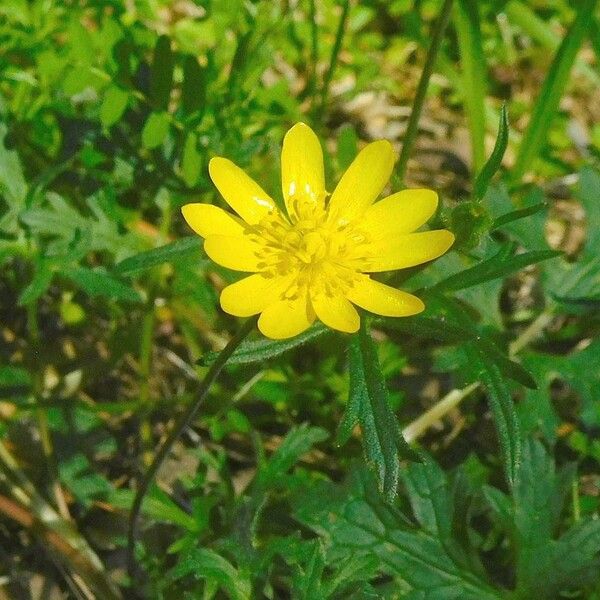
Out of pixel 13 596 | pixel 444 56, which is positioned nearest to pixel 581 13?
pixel 444 56

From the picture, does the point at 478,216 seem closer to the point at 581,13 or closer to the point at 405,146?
the point at 405,146

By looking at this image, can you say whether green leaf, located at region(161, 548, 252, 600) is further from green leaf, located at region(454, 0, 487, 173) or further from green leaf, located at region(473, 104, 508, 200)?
green leaf, located at region(454, 0, 487, 173)

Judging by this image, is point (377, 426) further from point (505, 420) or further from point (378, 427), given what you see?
point (505, 420)

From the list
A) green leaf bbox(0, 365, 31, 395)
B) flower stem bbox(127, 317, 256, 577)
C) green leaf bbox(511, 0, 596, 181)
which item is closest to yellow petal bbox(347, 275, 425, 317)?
flower stem bbox(127, 317, 256, 577)

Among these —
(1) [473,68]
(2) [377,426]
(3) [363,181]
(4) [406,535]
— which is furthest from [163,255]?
(1) [473,68]

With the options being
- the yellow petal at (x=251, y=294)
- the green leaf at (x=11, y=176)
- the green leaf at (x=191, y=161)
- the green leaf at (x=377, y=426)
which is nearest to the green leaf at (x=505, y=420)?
the green leaf at (x=377, y=426)

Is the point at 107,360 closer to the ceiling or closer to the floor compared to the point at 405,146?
closer to the floor
